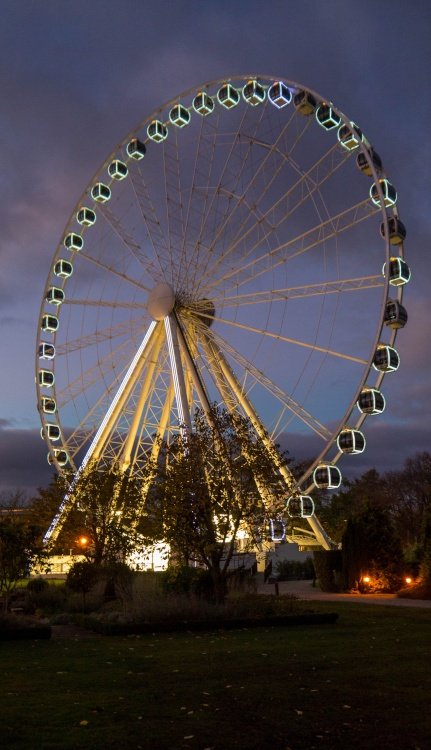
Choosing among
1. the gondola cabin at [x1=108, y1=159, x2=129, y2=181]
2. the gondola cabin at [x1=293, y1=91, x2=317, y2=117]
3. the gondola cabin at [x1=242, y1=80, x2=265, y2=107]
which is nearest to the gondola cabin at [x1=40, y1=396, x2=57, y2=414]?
the gondola cabin at [x1=108, y1=159, x2=129, y2=181]

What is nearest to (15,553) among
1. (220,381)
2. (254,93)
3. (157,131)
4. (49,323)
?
(220,381)

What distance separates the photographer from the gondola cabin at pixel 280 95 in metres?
30.7

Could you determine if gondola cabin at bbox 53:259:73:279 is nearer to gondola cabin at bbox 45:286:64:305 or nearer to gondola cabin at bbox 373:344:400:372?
gondola cabin at bbox 45:286:64:305

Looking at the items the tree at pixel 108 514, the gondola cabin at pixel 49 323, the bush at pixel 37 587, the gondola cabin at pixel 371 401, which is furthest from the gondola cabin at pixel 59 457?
the gondola cabin at pixel 371 401

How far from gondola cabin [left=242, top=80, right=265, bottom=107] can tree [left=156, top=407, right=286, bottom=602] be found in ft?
51.7

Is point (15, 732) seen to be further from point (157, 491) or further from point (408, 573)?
point (408, 573)

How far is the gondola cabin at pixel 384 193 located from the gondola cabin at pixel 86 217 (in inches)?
590

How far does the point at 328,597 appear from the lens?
93.2 feet

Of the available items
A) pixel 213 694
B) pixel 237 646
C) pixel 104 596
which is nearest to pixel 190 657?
pixel 237 646

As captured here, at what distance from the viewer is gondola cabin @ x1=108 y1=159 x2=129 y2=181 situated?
3688 centimetres

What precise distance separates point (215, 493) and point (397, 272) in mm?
10859

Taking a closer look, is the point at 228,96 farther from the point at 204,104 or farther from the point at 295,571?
the point at 295,571

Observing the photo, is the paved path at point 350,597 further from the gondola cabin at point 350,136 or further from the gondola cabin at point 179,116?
the gondola cabin at point 179,116

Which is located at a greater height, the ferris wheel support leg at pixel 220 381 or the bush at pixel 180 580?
the ferris wheel support leg at pixel 220 381
